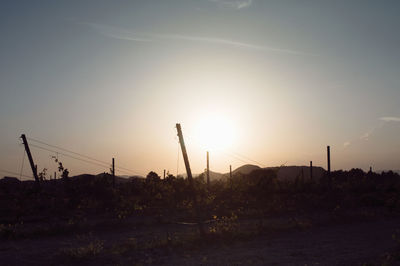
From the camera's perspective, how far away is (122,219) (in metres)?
20.9

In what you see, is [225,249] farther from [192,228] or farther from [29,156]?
[29,156]

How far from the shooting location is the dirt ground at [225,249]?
1077cm

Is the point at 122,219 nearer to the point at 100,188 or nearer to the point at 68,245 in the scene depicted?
the point at 100,188

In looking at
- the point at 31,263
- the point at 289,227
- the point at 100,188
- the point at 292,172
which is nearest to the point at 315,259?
the point at 289,227

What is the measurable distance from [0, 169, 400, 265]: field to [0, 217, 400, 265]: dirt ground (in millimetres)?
32

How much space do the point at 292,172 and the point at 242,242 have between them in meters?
120

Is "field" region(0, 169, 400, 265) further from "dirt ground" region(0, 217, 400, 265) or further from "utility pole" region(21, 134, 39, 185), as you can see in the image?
"utility pole" region(21, 134, 39, 185)

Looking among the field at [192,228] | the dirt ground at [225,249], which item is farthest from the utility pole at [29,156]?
the dirt ground at [225,249]

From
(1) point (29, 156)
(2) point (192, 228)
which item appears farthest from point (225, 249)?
(1) point (29, 156)

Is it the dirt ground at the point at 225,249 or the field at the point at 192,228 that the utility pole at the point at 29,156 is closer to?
the field at the point at 192,228

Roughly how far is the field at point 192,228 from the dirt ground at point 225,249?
32 mm

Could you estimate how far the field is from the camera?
37.2ft

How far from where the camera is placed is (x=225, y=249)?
12.6m

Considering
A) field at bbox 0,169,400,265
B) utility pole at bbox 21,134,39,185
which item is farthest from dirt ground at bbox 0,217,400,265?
utility pole at bbox 21,134,39,185
